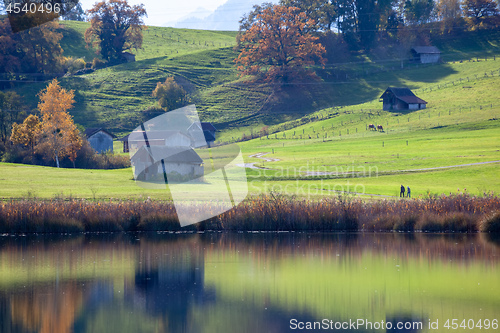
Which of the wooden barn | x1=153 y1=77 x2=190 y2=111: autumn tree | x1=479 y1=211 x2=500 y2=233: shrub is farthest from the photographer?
x1=153 y1=77 x2=190 y2=111: autumn tree

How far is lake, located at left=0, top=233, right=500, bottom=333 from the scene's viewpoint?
17.5 meters

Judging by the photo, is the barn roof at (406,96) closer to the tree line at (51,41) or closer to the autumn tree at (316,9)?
the autumn tree at (316,9)

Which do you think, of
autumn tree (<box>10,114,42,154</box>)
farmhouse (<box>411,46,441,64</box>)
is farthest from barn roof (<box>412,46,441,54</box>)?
autumn tree (<box>10,114,42,154</box>)

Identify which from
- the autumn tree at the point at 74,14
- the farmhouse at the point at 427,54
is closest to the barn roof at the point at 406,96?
the farmhouse at the point at 427,54

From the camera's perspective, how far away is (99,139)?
274ft

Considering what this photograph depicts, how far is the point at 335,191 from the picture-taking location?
136 ft

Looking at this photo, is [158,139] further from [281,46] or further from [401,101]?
[281,46]

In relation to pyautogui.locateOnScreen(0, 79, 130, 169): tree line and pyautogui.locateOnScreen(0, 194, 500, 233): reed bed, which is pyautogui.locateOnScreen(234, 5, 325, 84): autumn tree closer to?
pyautogui.locateOnScreen(0, 79, 130, 169): tree line

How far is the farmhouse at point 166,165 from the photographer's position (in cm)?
5069

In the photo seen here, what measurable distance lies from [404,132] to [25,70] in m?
78.6

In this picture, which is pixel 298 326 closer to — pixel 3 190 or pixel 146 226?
pixel 146 226

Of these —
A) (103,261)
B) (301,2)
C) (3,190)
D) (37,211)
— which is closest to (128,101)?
(301,2)

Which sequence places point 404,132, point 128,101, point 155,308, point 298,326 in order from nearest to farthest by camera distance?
point 298,326
point 155,308
point 404,132
point 128,101

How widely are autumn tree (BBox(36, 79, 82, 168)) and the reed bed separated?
33.2 meters
